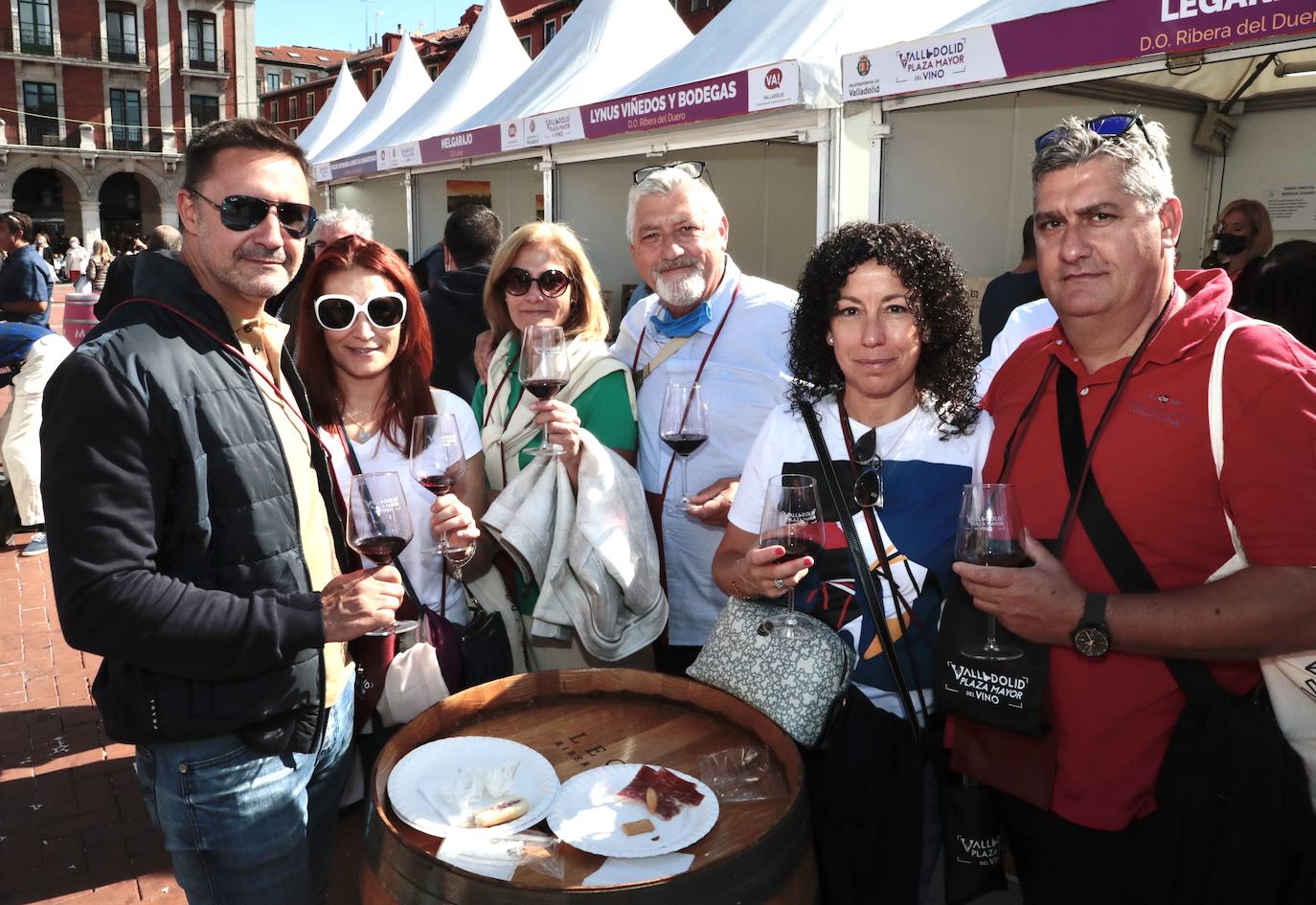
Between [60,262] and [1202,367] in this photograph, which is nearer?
[1202,367]

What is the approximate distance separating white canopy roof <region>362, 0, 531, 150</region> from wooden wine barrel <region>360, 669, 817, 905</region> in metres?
10.8

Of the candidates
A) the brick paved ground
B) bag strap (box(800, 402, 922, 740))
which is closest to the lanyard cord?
bag strap (box(800, 402, 922, 740))

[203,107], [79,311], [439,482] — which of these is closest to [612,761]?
[439,482]

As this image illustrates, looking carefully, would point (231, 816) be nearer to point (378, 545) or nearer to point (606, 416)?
point (378, 545)

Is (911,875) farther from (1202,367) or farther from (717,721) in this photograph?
(1202,367)

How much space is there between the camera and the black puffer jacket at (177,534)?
1535mm

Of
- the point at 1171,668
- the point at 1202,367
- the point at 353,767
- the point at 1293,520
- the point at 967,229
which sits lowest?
the point at 353,767

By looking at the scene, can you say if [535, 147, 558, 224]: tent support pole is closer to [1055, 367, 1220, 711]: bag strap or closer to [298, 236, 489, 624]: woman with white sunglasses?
[298, 236, 489, 624]: woman with white sunglasses

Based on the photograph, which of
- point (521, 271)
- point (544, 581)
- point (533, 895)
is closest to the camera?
point (533, 895)

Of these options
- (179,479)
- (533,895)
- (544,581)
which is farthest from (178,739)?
(544,581)

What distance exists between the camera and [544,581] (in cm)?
249

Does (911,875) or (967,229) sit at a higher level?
(967,229)

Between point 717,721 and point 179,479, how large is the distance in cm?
118

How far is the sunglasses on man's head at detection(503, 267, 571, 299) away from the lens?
3.00 m
